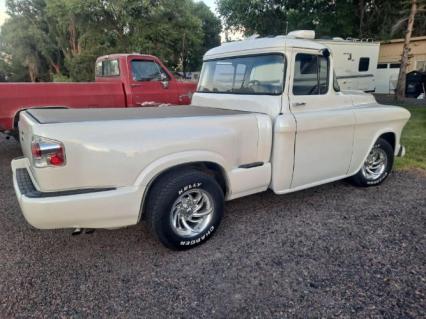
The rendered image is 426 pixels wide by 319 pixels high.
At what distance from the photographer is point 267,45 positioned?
3.52 m

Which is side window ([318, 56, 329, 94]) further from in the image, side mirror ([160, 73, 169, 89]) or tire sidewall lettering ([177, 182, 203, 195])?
side mirror ([160, 73, 169, 89])

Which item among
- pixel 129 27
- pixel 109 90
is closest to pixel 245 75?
pixel 109 90

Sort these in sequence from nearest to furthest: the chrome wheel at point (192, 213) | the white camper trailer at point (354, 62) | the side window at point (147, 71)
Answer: the chrome wheel at point (192, 213) < the side window at point (147, 71) < the white camper trailer at point (354, 62)

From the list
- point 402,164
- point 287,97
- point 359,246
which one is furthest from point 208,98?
point 402,164

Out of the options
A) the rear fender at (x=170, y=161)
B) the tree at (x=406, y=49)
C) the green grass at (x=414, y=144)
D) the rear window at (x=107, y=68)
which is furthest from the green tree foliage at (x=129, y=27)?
the rear fender at (x=170, y=161)

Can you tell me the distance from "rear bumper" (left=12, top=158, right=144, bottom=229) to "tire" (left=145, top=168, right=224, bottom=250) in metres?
0.18

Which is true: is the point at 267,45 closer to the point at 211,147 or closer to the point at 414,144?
the point at 211,147

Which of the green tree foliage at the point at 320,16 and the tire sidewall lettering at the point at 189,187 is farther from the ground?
the green tree foliage at the point at 320,16

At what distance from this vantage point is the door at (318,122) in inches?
135

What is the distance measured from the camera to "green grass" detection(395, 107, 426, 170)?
5570mm

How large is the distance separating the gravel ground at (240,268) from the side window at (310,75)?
1.44 metres

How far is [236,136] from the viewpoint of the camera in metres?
3.03

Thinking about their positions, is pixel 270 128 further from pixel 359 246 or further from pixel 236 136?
pixel 359 246

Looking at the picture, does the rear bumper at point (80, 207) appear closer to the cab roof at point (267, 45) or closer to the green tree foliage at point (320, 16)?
the cab roof at point (267, 45)
